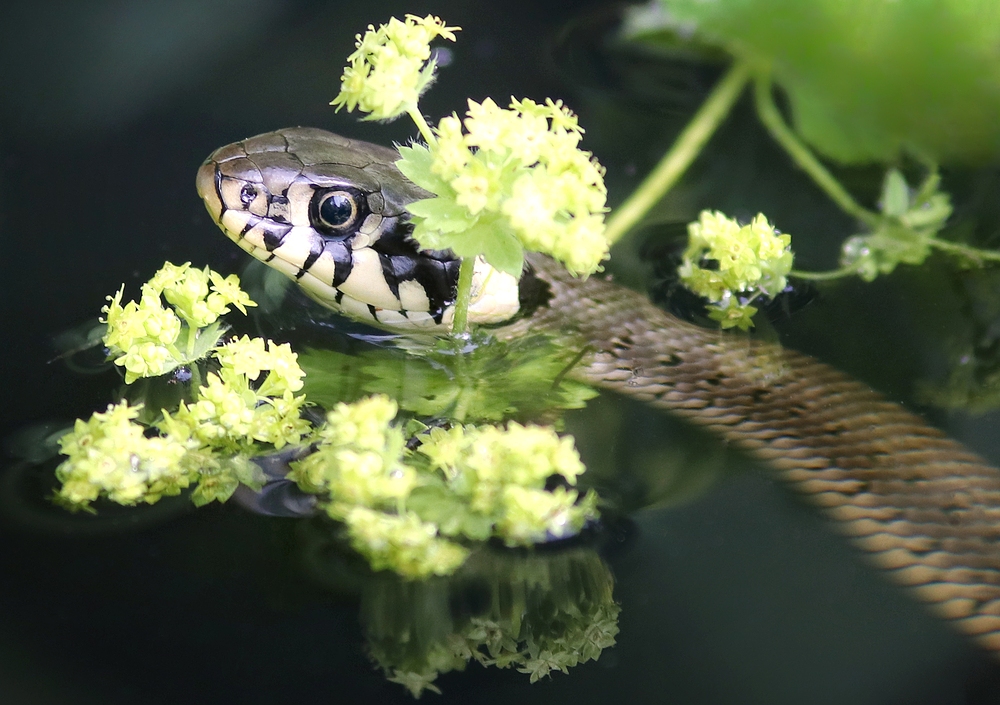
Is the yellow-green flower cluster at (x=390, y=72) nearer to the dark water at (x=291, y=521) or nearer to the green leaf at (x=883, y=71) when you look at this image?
the dark water at (x=291, y=521)

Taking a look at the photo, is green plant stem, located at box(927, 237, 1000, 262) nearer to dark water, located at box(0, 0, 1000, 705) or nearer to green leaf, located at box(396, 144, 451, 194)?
dark water, located at box(0, 0, 1000, 705)

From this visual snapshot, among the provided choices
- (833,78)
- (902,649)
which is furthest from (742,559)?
(833,78)

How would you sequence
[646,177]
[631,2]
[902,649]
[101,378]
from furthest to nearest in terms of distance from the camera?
[631,2]
[646,177]
[101,378]
[902,649]

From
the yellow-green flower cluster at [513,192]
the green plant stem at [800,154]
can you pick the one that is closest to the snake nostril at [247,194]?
the yellow-green flower cluster at [513,192]

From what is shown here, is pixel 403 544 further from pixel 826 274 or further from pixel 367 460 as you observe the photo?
pixel 826 274

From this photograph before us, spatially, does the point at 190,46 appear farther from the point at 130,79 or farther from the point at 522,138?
the point at 522,138

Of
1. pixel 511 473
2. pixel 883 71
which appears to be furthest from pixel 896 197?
pixel 511 473

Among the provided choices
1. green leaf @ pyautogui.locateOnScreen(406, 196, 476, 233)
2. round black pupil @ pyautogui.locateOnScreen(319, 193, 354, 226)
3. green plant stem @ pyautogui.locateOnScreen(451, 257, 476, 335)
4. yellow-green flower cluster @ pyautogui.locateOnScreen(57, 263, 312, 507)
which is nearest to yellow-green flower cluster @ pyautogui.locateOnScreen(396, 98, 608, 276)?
green leaf @ pyautogui.locateOnScreen(406, 196, 476, 233)
